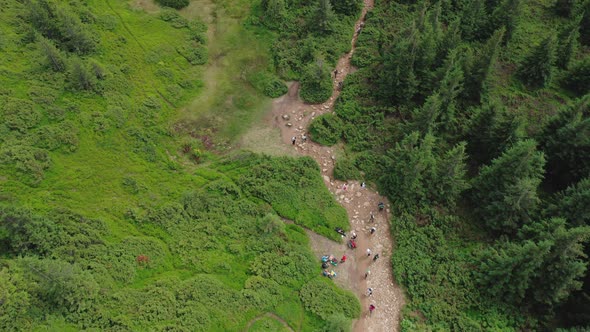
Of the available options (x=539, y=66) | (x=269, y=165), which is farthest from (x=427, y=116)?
(x=539, y=66)

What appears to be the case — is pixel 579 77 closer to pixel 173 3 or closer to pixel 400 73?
pixel 400 73

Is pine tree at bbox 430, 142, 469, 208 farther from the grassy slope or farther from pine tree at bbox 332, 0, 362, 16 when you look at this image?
pine tree at bbox 332, 0, 362, 16

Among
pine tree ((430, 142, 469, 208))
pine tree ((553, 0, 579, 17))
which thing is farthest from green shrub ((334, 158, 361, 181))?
pine tree ((553, 0, 579, 17))

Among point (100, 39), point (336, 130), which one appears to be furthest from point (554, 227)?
point (100, 39)

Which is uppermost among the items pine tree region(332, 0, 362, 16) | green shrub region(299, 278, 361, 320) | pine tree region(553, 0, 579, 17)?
pine tree region(553, 0, 579, 17)

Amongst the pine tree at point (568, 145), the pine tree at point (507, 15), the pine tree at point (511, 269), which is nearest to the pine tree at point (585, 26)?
the pine tree at point (507, 15)

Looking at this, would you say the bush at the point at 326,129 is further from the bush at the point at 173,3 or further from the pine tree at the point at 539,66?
the bush at the point at 173,3

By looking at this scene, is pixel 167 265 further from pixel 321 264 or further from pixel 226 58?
pixel 226 58
